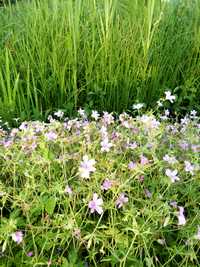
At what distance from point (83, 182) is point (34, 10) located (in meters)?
1.57

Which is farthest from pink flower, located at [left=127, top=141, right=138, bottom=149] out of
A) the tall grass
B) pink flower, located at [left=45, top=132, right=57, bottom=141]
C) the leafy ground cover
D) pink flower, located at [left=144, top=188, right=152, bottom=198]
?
the tall grass

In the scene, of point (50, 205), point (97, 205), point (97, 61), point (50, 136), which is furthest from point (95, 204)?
point (97, 61)

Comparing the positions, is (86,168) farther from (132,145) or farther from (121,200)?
(132,145)

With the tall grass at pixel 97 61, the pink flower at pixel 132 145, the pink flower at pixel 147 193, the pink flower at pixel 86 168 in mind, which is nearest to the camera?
the pink flower at pixel 86 168

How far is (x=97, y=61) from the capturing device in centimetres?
243

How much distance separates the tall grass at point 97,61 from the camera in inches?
92.0

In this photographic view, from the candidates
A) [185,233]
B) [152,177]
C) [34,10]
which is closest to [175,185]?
[152,177]

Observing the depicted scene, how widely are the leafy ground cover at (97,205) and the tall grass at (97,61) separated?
2.55 ft

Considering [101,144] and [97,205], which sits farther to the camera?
[101,144]

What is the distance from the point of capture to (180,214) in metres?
1.19

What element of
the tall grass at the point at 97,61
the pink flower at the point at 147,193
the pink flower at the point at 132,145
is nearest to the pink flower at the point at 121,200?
the pink flower at the point at 147,193

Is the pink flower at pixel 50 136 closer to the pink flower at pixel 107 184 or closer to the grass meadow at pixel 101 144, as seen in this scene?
the grass meadow at pixel 101 144

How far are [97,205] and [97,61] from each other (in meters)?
→ 1.35

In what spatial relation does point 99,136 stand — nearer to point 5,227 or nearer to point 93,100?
point 5,227
